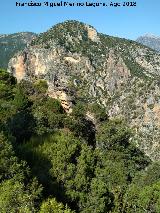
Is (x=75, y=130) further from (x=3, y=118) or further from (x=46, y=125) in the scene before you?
(x=3, y=118)

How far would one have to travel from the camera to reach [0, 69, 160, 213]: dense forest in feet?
164

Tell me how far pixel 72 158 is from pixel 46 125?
1930 centimetres

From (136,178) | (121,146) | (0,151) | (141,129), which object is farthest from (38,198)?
(141,129)

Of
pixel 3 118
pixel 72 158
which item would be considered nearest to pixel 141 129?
pixel 3 118

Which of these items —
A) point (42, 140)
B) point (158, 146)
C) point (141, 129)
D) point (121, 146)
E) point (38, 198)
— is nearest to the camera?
point (38, 198)

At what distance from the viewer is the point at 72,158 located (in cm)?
6269

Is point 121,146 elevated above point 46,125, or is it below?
below

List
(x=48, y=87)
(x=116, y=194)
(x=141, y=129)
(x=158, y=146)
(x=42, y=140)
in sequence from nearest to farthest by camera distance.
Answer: (x=116, y=194) → (x=42, y=140) → (x=48, y=87) → (x=158, y=146) → (x=141, y=129)

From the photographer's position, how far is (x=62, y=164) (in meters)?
59.8

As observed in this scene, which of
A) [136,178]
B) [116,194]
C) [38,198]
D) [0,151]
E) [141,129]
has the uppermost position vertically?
[0,151]

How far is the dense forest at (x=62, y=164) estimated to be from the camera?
5000 cm

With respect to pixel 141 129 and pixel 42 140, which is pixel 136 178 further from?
pixel 141 129

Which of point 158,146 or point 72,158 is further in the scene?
point 158,146

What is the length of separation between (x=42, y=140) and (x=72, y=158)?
6609 mm
